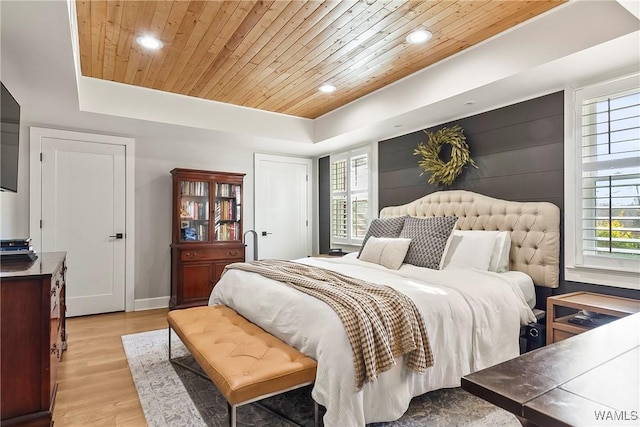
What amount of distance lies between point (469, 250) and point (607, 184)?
43.5 inches

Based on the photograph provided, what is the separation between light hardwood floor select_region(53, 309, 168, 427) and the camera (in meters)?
2.14

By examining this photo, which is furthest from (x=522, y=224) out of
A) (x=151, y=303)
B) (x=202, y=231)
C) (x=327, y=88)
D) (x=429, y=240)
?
(x=151, y=303)

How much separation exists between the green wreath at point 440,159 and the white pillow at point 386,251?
96cm

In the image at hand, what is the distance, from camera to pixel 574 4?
2.37m

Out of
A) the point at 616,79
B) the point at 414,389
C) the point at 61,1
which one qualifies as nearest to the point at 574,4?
the point at 616,79

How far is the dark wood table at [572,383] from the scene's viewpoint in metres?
0.71

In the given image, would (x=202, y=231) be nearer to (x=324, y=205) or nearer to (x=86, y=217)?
(x=86, y=217)

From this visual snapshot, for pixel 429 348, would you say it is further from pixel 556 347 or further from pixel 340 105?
pixel 340 105

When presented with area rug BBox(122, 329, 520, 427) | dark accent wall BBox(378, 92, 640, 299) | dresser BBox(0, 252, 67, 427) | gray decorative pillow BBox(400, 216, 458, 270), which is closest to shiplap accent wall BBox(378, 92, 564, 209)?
dark accent wall BBox(378, 92, 640, 299)

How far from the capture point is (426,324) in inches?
82.3

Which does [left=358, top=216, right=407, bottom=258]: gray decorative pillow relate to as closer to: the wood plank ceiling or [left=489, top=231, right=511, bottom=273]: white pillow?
[left=489, top=231, right=511, bottom=273]: white pillow

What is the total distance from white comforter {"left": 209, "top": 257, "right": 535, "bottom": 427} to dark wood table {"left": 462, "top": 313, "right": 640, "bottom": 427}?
99 cm

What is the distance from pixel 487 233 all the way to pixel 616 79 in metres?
1.47

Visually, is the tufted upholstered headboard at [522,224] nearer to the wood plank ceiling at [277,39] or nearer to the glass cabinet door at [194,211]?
the wood plank ceiling at [277,39]
